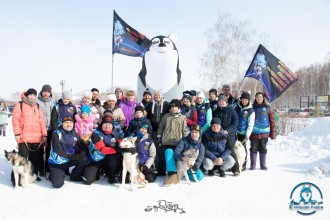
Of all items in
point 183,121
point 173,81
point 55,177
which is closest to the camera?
point 55,177

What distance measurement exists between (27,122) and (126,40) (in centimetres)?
Answer: 513

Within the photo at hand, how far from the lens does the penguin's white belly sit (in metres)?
6.92

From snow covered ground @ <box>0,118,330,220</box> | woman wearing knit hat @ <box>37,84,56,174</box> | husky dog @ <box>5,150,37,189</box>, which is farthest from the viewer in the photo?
woman wearing knit hat @ <box>37,84,56,174</box>

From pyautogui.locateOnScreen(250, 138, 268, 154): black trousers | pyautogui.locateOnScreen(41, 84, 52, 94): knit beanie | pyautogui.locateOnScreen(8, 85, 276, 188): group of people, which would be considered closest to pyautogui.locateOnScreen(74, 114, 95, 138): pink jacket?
pyautogui.locateOnScreen(8, 85, 276, 188): group of people

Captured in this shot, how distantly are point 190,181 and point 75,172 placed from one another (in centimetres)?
187

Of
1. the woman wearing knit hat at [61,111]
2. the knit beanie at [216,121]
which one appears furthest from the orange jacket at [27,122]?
the knit beanie at [216,121]

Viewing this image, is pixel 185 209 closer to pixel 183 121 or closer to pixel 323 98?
pixel 183 121

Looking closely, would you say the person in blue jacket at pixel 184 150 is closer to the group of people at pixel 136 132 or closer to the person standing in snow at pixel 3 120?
the group of people at pixel 136 132

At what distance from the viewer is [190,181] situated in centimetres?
427

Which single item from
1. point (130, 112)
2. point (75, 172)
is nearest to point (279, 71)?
point (130, 112)

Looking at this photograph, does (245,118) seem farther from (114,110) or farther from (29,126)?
(29,126)

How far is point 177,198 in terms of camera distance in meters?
3.60

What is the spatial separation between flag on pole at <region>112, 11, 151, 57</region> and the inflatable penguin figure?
1.43 meters

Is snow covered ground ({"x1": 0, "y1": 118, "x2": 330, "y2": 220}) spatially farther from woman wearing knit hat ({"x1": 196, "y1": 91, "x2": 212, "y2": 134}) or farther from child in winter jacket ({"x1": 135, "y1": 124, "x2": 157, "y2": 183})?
woman wearing knit hat ({"x1": 196, "y1": 91, "x2": 212, "y2": 134})
